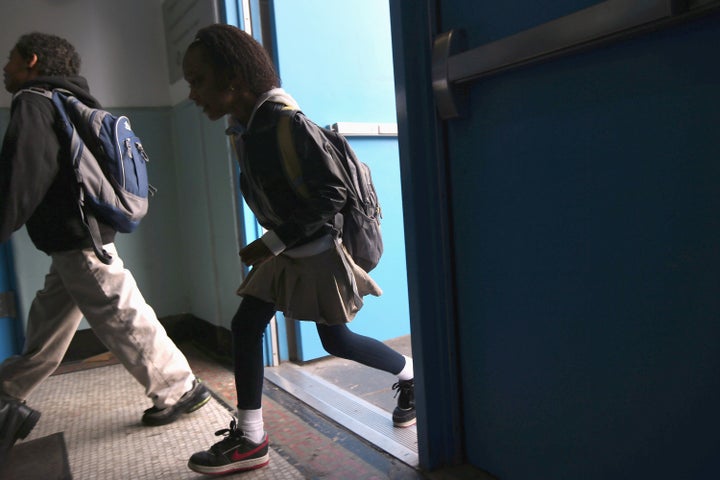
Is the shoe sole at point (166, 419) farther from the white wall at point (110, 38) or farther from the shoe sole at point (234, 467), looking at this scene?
the white wall at point (110, 38)

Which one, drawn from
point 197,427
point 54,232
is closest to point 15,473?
point 197,427

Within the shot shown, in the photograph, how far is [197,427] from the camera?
2273mm

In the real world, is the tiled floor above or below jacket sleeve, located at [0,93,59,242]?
below

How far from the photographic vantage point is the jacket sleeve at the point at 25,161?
1.90 meters

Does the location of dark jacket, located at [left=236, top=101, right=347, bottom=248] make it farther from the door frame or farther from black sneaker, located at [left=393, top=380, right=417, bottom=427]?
black sneaker, located at [left=393, top=380, right=417, bottom=427]

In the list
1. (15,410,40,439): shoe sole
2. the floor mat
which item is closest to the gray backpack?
the floor mat

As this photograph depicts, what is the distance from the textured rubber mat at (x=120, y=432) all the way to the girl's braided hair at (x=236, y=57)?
1271 millimetres

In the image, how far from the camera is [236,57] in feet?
5.68

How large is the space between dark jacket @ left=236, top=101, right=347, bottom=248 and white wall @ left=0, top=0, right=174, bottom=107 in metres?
1.99

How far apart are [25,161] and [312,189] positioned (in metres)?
1.05

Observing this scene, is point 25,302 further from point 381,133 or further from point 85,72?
point 381,133

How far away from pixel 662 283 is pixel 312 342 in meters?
2.11

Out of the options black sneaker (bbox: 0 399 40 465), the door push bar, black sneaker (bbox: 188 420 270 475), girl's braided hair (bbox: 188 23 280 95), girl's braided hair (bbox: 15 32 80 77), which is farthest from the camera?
girl's braided hair (bbox: 15 32 80 77)

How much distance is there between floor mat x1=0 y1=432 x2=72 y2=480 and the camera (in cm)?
195
